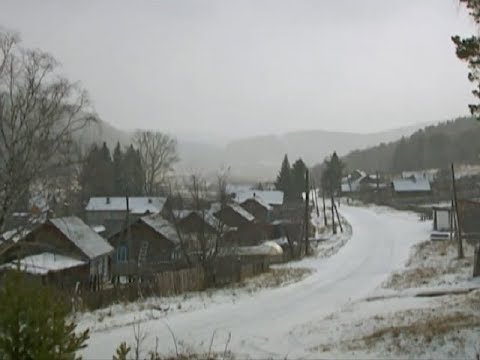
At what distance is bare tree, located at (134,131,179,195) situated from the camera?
266ft

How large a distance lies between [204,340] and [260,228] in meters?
40.2

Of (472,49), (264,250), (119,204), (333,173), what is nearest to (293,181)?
(333,173)

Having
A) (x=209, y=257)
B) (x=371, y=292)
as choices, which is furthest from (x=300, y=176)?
(x=371, y=292)

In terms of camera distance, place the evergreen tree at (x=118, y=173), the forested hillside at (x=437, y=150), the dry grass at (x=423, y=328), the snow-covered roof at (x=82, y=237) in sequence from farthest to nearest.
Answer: the forested hillside at (x=437, y=150) → the evergreen tree at (x=118, y=173) → the snow-covered roof at (x=82, y=237) → the dry grass at (x=423, y=328)

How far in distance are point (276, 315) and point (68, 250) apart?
1773 cm

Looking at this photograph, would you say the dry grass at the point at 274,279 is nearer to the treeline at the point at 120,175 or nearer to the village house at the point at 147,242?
the village house at the point at 147,242

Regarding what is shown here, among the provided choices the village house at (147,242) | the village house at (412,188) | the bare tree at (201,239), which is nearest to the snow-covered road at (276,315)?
the bare tree at (201,239)

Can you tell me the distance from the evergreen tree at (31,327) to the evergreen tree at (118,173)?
236 feet

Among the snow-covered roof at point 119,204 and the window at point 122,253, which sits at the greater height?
the snow-covered roof at point 119,204

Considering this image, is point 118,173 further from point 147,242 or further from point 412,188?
point 412,188

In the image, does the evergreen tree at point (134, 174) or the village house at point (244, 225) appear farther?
the evergreen tree at point (134, 174)

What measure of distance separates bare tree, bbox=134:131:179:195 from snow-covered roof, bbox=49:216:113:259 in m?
43.9

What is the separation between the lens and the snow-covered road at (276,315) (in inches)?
560

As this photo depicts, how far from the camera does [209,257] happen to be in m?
30.0
